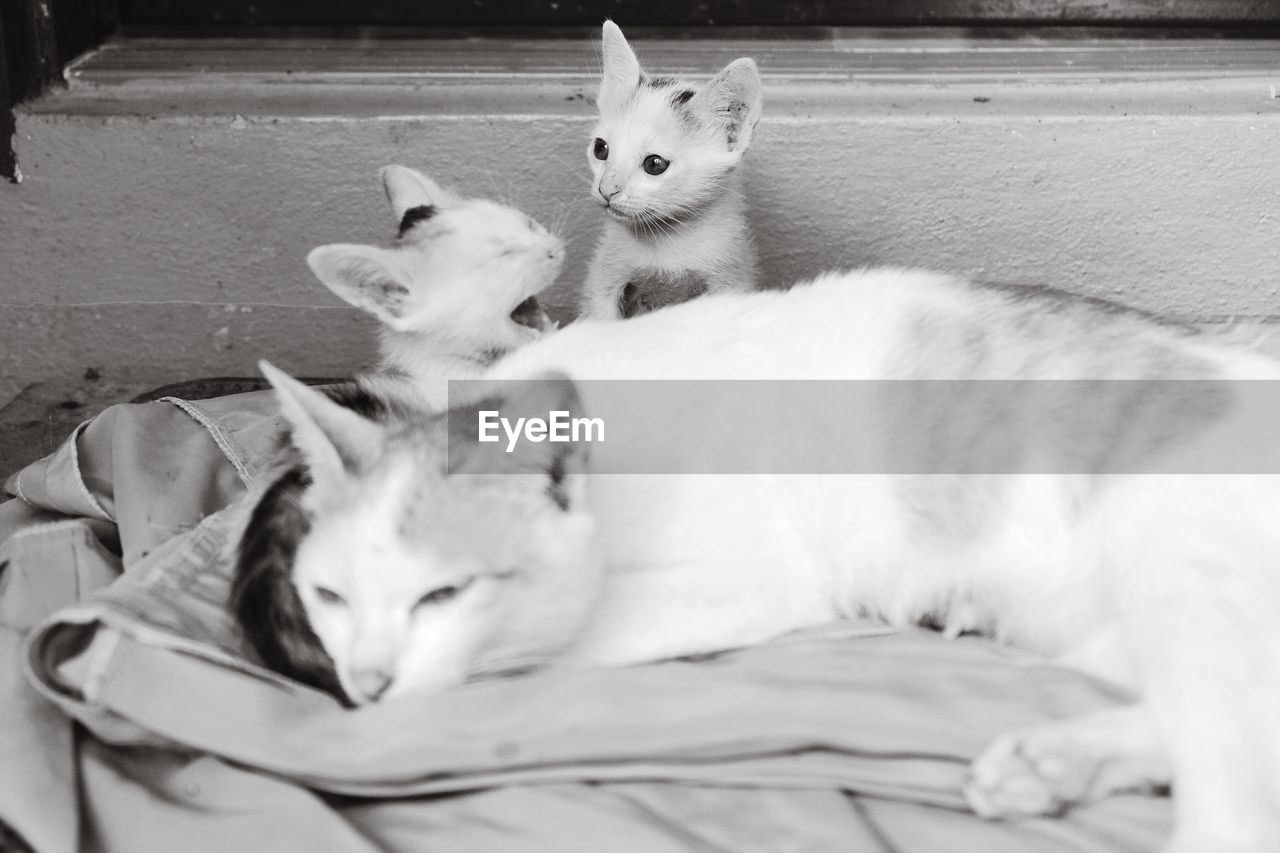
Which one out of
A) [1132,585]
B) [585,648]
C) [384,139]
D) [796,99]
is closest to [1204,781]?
[1132,585]

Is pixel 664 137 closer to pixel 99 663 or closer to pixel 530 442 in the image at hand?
pixel 530 442

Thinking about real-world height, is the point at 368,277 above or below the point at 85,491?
above

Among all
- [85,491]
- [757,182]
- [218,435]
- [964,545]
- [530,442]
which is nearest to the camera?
[530,442]

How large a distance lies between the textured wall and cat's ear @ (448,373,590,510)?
1098 mm

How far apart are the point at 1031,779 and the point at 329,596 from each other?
31.1 inches

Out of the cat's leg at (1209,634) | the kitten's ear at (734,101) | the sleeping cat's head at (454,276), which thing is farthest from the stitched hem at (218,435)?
the cat's leg at (1209,634)

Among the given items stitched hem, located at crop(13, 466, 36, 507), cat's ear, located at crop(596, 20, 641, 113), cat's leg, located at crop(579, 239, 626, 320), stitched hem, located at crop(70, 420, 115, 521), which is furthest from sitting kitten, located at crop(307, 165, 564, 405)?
stitched hem, located at crop(13, 466, 36, 507)

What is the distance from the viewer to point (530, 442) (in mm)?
1241

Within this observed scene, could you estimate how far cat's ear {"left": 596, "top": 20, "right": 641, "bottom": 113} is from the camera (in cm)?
200

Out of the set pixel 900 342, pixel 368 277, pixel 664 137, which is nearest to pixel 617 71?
pixel 664 137

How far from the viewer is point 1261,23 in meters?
Answer: 2.55

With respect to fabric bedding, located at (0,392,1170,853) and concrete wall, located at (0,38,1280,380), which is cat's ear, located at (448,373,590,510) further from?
concrete wall, located at (0,38,1280,380)

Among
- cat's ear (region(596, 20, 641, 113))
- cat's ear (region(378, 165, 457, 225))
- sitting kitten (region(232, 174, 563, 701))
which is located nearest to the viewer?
sitting kitten (region(232, 174, 563, 701))

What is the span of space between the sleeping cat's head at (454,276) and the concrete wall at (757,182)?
627mm
